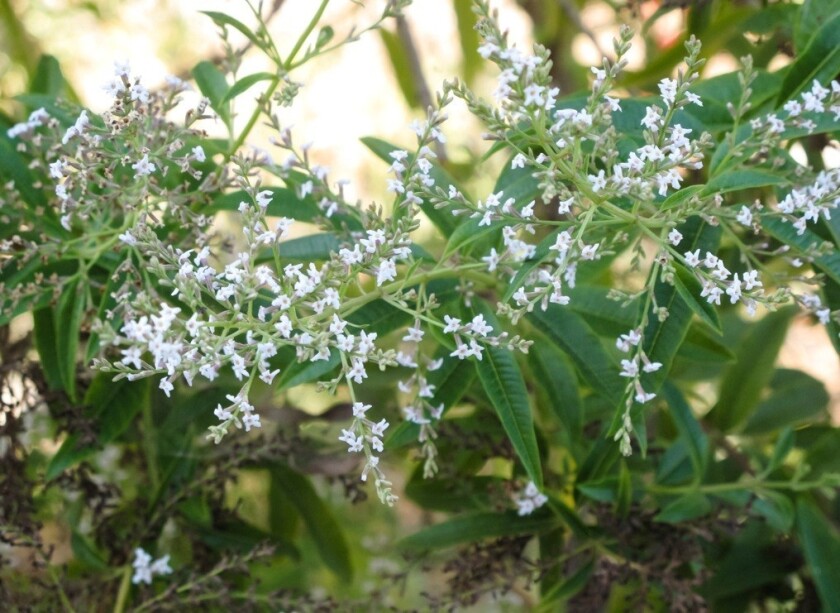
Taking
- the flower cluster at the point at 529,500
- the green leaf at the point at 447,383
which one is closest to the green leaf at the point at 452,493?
the flower cluster at the point at 529,500

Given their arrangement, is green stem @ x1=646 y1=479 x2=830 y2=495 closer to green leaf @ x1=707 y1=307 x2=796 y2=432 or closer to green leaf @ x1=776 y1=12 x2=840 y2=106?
green leaf @ x1=707 y1=307 x2=796 y2=432

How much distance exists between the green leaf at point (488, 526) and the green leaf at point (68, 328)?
0.41m

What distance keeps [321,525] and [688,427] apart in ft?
1.71

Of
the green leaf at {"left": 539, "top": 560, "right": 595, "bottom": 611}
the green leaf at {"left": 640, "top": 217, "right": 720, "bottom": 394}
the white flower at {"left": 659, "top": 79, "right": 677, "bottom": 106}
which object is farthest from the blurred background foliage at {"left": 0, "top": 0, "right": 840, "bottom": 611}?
the white flower at {"left": 659, "top": 79, "right": 677, "bottom": 106}

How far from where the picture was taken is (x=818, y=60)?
85 cm

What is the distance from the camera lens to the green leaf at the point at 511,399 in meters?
0.77

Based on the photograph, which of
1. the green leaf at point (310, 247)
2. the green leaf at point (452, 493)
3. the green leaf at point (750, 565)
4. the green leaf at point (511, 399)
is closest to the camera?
the green leaf at point (511, 399)

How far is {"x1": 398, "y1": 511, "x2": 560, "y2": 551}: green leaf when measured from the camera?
1.03 meters

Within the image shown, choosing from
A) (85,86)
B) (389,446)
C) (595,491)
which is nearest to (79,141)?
(389,446)

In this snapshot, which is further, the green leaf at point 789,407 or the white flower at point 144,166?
the green leaf at point 789,407

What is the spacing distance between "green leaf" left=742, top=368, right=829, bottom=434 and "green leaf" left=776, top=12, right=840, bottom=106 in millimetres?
583

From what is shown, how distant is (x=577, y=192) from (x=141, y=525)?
2.14ft

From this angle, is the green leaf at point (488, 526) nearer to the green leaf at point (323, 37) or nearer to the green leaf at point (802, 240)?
the green leaf at point (802, 240)

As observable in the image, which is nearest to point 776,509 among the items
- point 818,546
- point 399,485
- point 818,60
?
point 818,546
